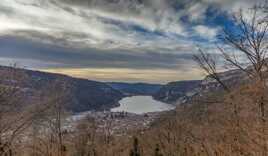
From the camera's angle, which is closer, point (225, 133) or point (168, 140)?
point (225, 133)

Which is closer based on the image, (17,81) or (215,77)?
(17,81)

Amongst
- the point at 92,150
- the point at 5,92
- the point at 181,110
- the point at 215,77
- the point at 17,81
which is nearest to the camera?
the point at 5,92

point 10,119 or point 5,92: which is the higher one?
point 5,92

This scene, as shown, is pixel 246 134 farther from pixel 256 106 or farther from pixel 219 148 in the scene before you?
pixel 256 106

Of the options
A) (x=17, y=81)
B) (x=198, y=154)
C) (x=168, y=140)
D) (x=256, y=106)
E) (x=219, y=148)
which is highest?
(x=17, y=81)

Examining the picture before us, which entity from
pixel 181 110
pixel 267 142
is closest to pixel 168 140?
pixel 181 110

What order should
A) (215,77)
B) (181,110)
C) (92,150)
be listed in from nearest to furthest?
(215,77)
(92,150)
(181,110)

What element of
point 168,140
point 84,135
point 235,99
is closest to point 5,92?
point 235,99

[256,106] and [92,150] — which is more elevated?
[256,106]

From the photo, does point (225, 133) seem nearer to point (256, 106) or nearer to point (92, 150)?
point (256, 106)
